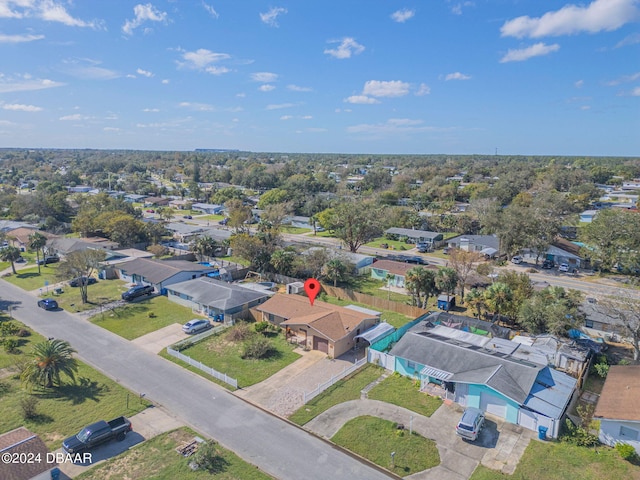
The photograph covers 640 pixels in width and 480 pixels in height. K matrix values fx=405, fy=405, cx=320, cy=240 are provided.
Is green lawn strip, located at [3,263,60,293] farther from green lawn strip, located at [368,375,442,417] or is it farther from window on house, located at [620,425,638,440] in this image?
window on house, located at [620,425,638,440]

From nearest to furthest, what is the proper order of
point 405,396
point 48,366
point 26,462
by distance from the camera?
point 26,462 → point 48,366 → point 405,396

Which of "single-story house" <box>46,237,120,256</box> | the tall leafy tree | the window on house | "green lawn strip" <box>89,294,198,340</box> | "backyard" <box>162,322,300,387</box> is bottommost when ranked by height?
"backyard" <box>162,322,300,387</box>

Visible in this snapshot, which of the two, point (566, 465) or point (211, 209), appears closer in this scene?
point (566, 465)

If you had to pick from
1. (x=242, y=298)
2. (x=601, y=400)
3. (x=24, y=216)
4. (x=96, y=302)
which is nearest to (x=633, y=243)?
(x=601, y=400)

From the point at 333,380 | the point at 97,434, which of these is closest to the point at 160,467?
the point at 97,434

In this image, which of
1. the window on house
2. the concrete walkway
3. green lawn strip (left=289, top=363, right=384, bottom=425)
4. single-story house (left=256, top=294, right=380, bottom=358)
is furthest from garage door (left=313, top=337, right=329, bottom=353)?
the window on house

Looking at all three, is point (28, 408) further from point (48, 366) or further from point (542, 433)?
point (542, 433)

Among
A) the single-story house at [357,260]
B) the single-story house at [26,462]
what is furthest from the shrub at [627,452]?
the single-story house at [357,260]
